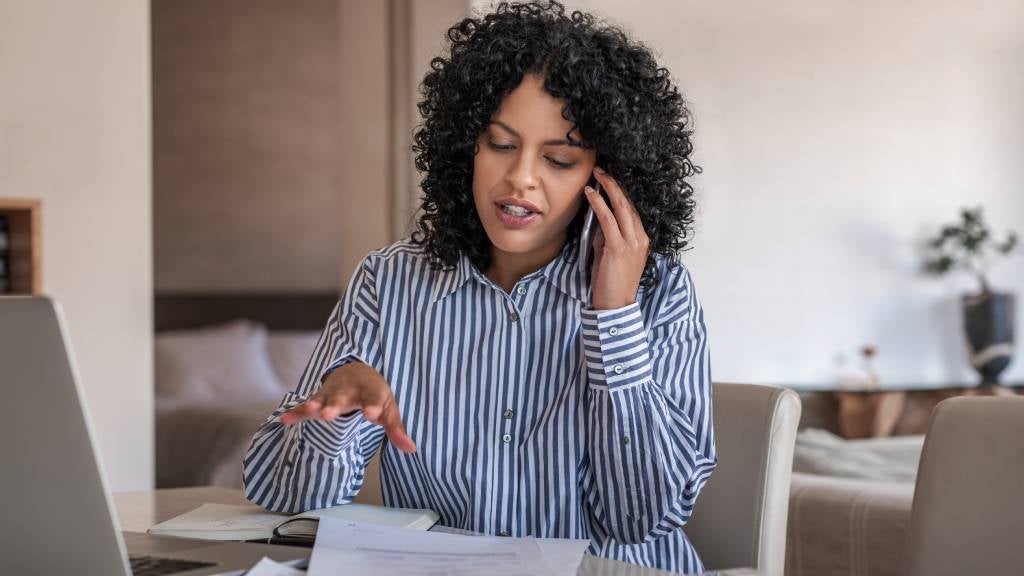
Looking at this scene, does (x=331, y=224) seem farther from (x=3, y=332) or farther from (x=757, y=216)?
(x=3, y=332)

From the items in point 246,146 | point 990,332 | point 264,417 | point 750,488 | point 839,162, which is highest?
point 246,146

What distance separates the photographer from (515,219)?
1364mm

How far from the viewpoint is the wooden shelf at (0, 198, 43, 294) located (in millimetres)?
2918

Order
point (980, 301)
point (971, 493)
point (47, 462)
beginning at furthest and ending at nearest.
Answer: point (980, 301) < point (971, 493) < point (47, 462)

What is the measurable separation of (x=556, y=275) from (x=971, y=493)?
1.80 ft

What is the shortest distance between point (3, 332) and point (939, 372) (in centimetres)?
488

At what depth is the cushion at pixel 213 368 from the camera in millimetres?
5336

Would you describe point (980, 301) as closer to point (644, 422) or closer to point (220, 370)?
point (220, 370)

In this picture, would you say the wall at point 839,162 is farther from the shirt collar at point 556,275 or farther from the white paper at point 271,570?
the white paper at point 271,570

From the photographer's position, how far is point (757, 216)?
4465 millimetres

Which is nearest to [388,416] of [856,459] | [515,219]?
[515,219]

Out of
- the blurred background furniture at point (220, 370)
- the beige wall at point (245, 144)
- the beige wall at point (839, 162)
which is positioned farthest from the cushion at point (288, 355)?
the beige wall at point (839, 162)

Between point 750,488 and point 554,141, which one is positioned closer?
point 554,141

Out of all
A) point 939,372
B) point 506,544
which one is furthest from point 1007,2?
point 506,544
